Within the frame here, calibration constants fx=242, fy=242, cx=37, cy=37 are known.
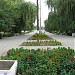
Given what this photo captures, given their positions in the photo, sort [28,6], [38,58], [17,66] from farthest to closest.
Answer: [28,6] < [38,58] < [17,66]

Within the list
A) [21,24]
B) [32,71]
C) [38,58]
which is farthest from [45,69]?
[21,24]

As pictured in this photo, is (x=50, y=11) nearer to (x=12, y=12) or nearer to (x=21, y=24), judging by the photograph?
(x=21, y=24)

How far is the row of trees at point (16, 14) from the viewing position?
108 ft

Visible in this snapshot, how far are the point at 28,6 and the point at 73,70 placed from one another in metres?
33.9

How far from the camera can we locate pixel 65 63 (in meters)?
7.55

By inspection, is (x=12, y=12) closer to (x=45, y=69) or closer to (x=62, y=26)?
(x=62, y=26)

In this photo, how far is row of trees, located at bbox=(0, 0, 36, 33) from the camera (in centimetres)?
3278

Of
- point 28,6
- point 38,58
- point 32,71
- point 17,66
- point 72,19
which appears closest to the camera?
point 32,71

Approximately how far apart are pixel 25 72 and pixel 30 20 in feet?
114

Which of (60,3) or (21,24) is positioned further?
(21,24)

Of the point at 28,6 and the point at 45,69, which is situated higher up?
the point at 28,6

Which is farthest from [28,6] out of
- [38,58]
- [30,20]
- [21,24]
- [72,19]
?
[38,58]

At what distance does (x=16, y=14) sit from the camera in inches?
1532

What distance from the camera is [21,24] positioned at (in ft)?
146
